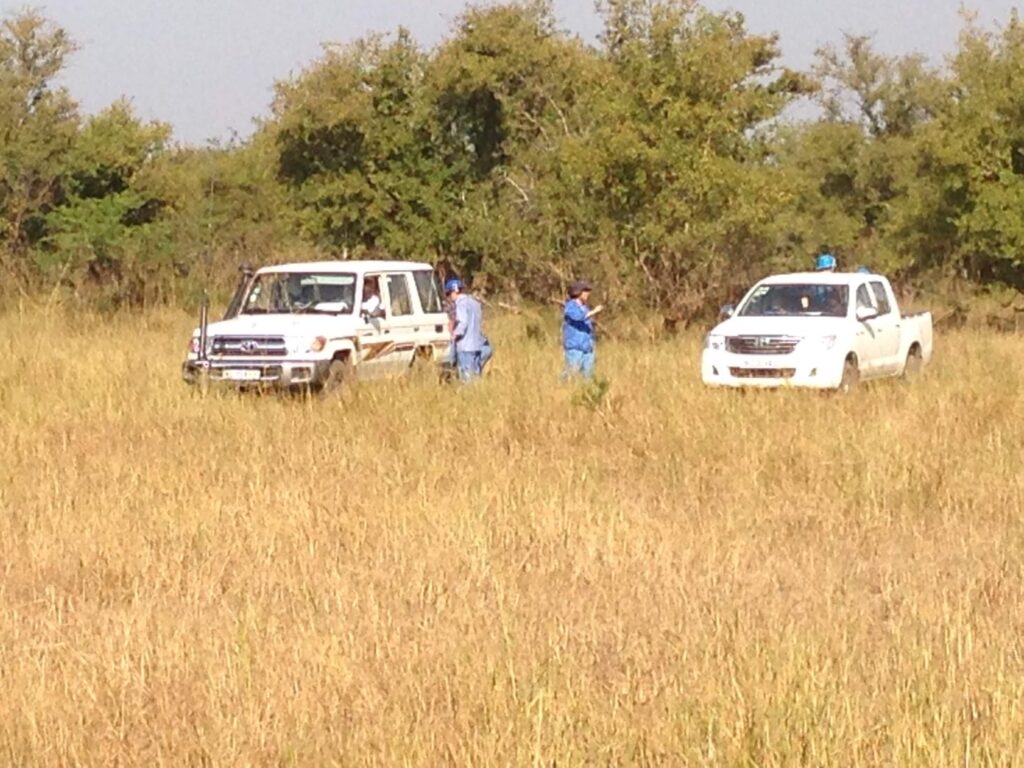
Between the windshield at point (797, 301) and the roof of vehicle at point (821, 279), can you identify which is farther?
the roof of vehicle at point (821, 279)

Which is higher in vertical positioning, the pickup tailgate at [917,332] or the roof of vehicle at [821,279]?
the roof of vehicle at [821,279]

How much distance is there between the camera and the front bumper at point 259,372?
16.3 metres

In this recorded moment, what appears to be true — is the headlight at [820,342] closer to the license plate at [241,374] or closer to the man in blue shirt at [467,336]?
the man in blue shirt at [467,336]

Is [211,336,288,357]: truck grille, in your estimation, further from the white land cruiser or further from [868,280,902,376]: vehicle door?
[868,280,902,376]: vehicle door

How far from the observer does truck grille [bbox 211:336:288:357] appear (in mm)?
16484

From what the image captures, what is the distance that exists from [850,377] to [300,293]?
5938mm

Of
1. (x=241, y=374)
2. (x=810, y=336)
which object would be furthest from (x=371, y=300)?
(x=810, y=336)

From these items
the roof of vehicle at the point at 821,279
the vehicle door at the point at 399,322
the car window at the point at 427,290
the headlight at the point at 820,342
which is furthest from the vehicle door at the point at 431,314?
the headlight at the point at 820,342

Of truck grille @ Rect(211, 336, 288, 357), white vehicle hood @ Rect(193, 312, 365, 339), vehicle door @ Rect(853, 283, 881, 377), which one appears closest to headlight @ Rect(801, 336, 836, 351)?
vehicle door @ Rect(853, 283, 881, 377)

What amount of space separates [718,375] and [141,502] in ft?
28.3

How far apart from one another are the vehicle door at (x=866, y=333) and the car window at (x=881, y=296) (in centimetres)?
26

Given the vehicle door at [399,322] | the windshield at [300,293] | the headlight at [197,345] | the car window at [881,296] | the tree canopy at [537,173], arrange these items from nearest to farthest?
the headlight at [197,345]
the windshield at [300,293]
the vehicle door at [399,322]
the car window at [881,296]
the tree canopy at [537,173]

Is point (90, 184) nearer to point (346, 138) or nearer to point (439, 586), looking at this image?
point (346, 138)

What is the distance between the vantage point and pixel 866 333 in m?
17.9
